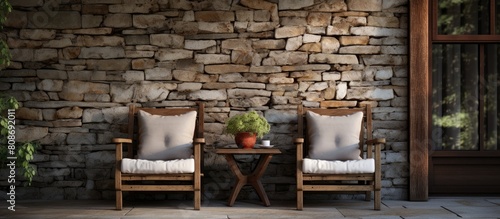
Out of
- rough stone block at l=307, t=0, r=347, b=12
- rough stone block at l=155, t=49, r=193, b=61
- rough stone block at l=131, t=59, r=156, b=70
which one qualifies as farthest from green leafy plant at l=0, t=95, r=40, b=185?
rough stone block at l=307, t=0, r=347, b=12

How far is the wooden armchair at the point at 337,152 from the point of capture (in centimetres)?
541

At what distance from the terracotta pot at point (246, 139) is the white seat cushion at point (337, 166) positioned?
1.96 ft

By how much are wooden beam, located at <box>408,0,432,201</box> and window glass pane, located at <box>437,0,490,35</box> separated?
0.35m

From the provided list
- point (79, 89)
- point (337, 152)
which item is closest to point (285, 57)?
point (337, 152)

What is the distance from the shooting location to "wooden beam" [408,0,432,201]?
612cm

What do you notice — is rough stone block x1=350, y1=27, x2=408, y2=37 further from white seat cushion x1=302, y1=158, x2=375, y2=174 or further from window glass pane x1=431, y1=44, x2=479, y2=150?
white seat cushion x1=302, y1=158, x2=375, y2=174

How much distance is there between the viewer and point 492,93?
633cm

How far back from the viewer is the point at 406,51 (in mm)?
6215

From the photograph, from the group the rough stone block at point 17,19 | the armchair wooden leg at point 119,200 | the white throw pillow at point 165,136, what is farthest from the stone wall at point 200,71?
the armchair wooden leg at point 119,200

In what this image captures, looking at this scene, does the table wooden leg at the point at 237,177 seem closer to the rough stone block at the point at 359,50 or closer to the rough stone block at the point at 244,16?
the rough stone block at the point at 244,16

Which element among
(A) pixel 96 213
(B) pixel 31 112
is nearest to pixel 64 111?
(B) pixel 31 112

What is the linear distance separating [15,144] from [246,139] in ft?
7.27

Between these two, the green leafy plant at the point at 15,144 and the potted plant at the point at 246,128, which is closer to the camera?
the green leafy plant at the point at 15,144

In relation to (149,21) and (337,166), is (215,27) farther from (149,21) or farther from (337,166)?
(337,166)
